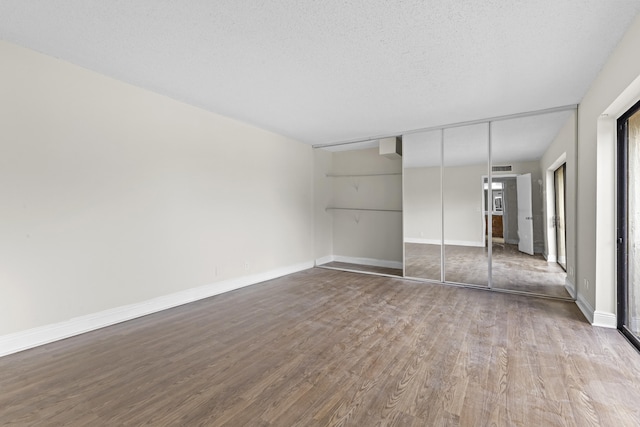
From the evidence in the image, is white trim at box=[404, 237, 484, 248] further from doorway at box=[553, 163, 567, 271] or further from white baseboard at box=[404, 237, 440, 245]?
doorway at box=[553, 163, 567, 271]

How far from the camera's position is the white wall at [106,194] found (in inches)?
101

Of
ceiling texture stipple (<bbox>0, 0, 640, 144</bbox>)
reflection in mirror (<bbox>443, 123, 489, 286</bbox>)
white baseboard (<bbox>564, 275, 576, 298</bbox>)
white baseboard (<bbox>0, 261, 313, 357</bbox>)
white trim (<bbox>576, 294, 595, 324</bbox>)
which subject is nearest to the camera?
ceiling texture stipple (<bbox>0, 0, 640, 144</bbox>)

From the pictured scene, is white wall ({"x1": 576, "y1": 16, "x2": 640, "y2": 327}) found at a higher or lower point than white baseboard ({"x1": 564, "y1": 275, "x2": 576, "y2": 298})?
higher

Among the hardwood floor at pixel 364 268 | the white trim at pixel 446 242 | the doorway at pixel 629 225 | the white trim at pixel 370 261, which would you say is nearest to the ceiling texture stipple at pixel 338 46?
the doorway at pixel 629 225

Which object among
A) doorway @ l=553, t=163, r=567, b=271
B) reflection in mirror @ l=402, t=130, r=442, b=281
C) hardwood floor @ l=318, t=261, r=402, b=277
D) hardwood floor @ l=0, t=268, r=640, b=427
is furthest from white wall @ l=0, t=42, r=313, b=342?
doorway @ l=553, t=163, r=567, b=271

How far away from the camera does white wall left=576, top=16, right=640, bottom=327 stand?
2598 millimetres

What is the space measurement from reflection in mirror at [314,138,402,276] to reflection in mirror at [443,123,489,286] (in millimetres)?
1179

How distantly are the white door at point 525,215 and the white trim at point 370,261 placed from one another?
2.23m

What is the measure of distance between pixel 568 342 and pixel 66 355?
4391 millimetres

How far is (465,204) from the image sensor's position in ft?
15.1

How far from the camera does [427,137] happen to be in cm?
491

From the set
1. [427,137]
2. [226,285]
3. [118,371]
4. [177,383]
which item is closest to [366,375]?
[177,383]

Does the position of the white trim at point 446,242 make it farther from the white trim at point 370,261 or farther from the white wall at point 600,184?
the white wall at point 600,184

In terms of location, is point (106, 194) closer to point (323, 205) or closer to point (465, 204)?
point (323, 205)
